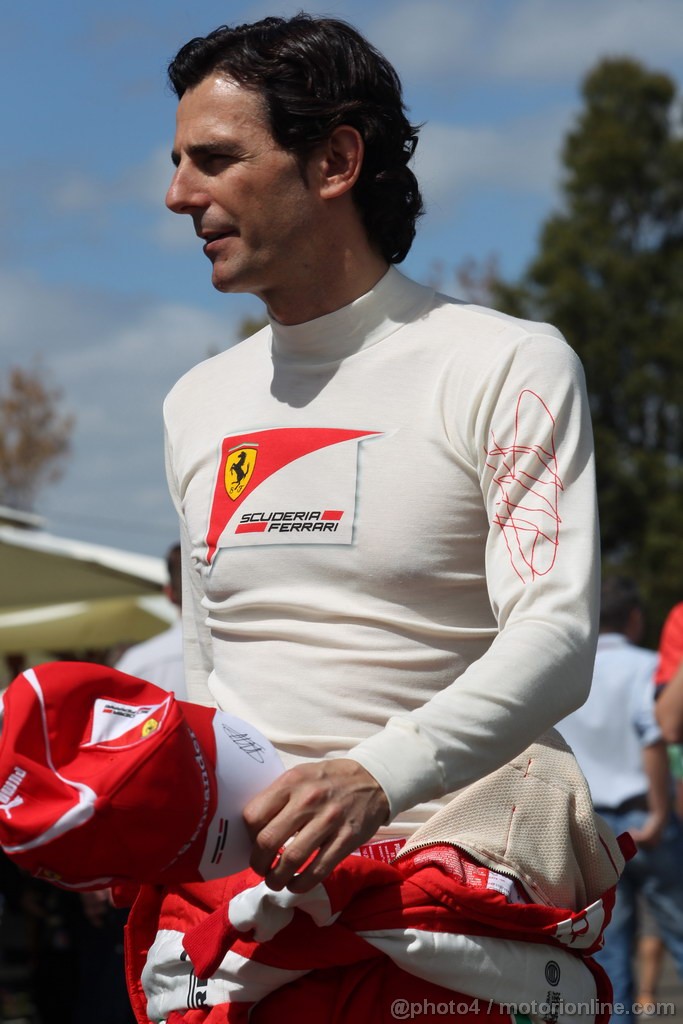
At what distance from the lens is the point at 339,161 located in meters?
2.46

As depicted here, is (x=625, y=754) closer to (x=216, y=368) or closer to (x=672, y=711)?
(x=672, y=711)

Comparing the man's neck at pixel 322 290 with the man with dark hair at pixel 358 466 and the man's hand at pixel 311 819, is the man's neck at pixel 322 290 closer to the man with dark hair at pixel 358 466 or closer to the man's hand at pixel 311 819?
the man with dark hair at pixel 358 466

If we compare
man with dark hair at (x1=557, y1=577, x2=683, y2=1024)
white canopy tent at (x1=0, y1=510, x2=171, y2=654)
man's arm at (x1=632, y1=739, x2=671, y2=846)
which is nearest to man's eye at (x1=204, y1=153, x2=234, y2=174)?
man with dark hair at (x1=557, y1=577, x2=683, y2=1024)

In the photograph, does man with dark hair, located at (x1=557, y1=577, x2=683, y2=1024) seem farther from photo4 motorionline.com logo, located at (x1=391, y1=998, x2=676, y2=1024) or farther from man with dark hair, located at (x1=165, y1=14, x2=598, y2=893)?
photo4 motorionline.com logo, located at (x1=391, y1=998, x2=676, y2=1024)

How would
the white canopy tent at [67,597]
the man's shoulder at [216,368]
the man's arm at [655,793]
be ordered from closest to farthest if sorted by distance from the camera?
the man's shoulder at [216,368] < the man's arm at [655,793] < the white canopy tent at [67,597]

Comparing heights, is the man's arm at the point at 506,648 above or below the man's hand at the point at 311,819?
above

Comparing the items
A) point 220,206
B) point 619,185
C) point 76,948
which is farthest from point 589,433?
point 619,185

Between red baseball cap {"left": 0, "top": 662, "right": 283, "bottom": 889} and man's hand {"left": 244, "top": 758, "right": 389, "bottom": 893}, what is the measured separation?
5 cm

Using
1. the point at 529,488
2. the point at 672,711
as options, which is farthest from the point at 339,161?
the point at 672,711

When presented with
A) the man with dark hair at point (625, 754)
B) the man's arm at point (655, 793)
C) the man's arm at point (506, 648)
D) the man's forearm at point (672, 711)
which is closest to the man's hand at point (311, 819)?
the man's arm at point (506, 648)

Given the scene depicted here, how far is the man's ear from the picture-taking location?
2.44 m

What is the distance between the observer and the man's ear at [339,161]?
2.44 m

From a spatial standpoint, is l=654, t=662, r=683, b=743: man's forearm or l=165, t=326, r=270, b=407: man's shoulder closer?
l=165, t=326, r=270, b=407: man's shoulder

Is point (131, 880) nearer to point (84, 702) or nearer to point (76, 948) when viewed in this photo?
point (84, 702)
